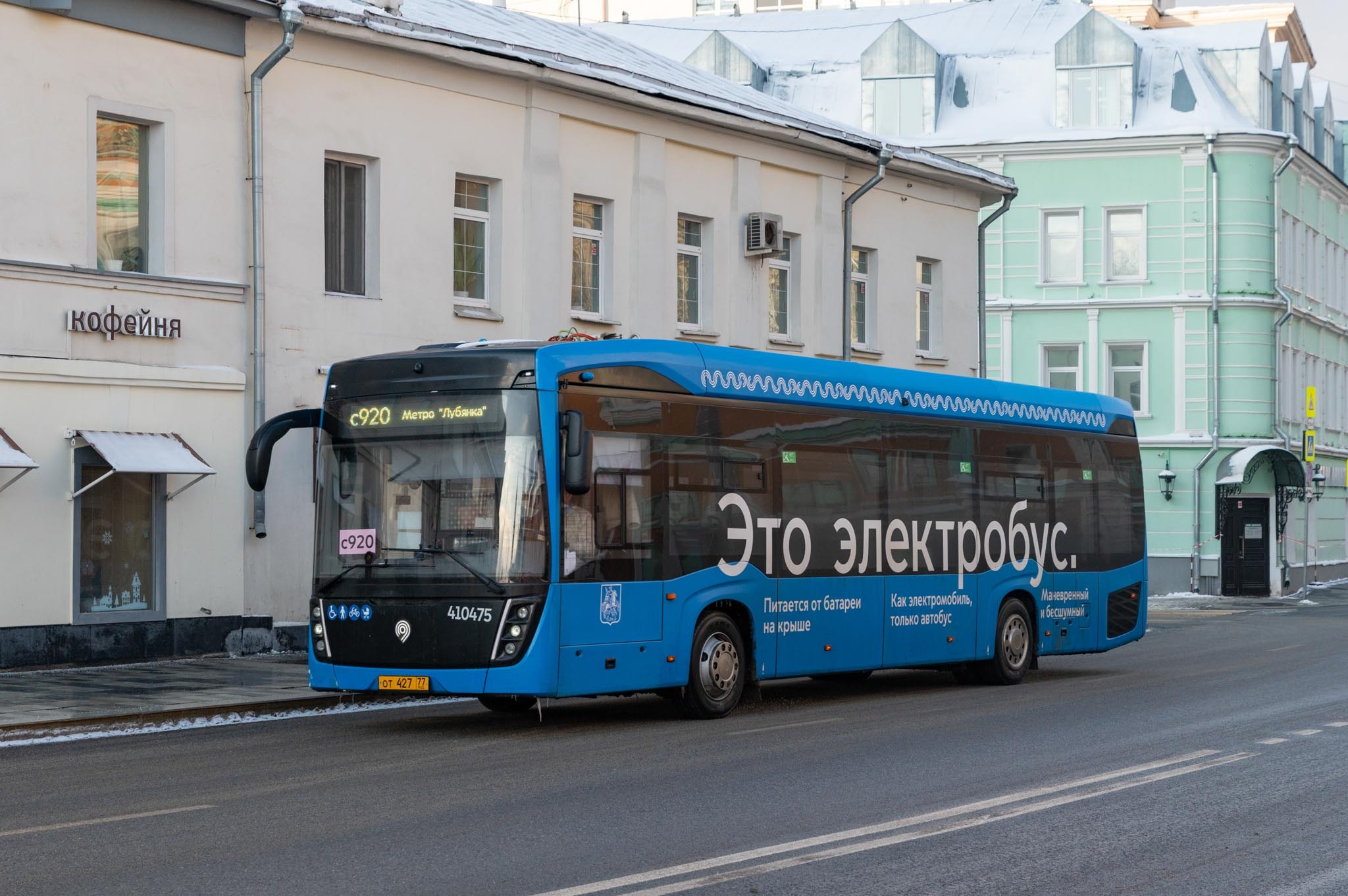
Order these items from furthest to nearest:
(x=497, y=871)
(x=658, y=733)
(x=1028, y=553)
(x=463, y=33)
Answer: (x=463, y=33) < (x=1028, y=553) < (x=658, y=733) < (x=497, y=871)

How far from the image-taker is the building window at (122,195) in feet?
63.9


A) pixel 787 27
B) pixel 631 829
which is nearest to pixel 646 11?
pixel 787 27

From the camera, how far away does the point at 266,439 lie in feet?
47.8

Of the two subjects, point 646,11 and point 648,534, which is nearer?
point 648,534

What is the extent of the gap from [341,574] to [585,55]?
600 inches

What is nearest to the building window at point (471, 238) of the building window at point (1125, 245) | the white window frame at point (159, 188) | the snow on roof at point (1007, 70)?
the white window frame at point (159, 188)

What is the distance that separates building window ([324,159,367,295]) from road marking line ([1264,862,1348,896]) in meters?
16.2

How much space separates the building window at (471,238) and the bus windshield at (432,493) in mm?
9969

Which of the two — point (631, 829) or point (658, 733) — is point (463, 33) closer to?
point (658, 733)

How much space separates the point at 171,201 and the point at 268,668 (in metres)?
5.32

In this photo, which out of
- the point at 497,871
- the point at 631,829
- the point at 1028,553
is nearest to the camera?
the point at 497,871

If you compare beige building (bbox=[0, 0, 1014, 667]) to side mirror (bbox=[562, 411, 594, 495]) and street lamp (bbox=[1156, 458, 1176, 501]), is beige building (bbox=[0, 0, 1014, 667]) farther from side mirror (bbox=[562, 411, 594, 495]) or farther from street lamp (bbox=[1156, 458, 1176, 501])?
street lamp (bbox=[1156, 458, 1176, 501])

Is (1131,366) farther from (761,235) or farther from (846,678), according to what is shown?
(846,678)

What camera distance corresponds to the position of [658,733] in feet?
44.9
